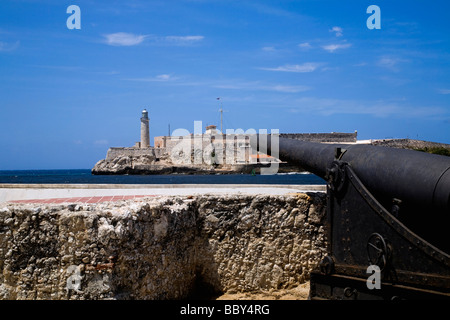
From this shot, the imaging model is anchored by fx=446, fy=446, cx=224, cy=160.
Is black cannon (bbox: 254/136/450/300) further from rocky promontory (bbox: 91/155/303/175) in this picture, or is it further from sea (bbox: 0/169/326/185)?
rocky promontory (bbox: 91/155/303/175)

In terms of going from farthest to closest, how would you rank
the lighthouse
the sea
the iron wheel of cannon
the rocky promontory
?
the lighthouse < the rocky promontory < the sea < the iron wheel of cannon

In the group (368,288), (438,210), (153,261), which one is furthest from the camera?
(153,261)

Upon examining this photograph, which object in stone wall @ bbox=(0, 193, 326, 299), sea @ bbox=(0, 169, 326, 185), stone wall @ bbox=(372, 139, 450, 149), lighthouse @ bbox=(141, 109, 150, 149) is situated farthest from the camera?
lighthouse @ bbox=(141, 109, 150, 149)

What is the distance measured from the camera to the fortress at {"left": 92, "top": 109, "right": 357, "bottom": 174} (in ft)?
198

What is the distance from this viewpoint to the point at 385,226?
2891mm

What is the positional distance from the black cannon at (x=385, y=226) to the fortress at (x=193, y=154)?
54.1m

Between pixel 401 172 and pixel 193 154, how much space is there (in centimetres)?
6346

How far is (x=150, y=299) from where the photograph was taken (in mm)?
3648

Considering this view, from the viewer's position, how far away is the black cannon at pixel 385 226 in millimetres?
2643

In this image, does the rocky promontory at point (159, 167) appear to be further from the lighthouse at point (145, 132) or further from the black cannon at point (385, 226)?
the black cannon at point (385, 226)

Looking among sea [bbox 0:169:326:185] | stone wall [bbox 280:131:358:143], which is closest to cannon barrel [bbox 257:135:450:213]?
sea [bbox 0:169:326:185]
